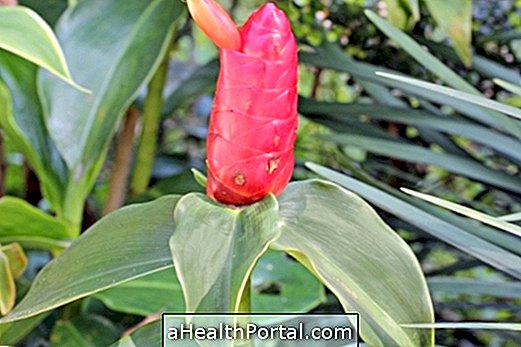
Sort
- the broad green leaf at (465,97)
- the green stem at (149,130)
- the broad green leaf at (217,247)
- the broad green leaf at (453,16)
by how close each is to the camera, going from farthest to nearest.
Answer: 1. the green stem at (149,130)
2. the broad green leaf at (453,16)
3. the broad green leaf at (465,97)
4. the broad green leaf at (217,247)

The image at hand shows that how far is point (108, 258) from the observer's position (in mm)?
422

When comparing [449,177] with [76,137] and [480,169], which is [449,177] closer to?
[480,169]

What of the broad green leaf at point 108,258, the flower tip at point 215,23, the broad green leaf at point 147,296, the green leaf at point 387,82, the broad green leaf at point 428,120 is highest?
the flower tip at point 215,23

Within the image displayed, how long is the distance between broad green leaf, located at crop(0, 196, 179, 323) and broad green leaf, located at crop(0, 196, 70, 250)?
0.18 meters

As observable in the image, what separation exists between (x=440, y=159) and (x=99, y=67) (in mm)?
332

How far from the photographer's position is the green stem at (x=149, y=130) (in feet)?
2.72

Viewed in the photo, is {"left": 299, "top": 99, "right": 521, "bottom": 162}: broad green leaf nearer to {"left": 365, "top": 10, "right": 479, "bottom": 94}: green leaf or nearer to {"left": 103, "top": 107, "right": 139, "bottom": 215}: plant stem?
{"left": 365, "top": 10, "right": 479, "bottom": 94}: green leaf

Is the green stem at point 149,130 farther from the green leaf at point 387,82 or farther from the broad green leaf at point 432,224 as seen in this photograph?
the broad green leaf at point 432,224

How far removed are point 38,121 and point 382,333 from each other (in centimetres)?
45

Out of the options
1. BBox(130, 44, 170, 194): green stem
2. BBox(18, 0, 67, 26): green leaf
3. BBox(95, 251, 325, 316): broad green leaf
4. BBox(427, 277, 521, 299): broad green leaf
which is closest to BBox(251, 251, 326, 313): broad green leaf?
BBox(95, 251, 325, 316): broad green leaf

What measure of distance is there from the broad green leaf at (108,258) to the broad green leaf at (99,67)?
0.19m

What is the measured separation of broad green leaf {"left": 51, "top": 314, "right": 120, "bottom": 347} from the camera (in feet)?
2.22

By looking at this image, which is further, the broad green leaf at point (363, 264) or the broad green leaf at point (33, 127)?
the broad green leaf at point (33, 127)

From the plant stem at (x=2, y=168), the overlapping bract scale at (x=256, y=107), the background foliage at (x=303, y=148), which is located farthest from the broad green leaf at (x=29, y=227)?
the overlapping bract scale at (x=256, y=107)
